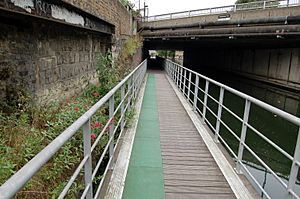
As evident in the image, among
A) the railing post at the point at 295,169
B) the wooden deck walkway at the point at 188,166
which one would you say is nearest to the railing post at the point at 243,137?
the wooden deck walkway at the point at 188,166

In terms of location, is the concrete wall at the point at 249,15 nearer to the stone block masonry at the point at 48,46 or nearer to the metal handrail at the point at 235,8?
the metal handrail at the point at 235,8

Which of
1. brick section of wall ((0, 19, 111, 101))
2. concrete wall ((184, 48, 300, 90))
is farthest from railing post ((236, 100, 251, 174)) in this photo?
concrete wall ((184, 48, 300, 90))

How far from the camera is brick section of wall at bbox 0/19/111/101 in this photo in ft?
10.2

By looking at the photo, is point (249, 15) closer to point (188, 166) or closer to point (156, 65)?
point (156, 65)

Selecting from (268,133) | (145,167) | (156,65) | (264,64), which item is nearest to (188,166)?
(145,167)

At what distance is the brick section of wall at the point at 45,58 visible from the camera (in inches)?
123

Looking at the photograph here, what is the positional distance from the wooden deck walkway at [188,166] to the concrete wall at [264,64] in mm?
11229

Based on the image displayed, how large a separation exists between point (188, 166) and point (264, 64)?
15378mm

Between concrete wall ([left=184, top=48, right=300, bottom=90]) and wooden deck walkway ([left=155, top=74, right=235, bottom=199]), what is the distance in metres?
11.2

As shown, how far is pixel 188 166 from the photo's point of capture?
2.98 metres

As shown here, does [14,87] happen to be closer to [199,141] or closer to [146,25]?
[199,141]

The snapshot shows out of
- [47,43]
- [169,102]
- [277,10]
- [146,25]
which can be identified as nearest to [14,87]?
[47,43]

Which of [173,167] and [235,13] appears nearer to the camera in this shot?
[173,167]

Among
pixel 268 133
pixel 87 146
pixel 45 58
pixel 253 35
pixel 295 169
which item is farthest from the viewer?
pixel 253 35
